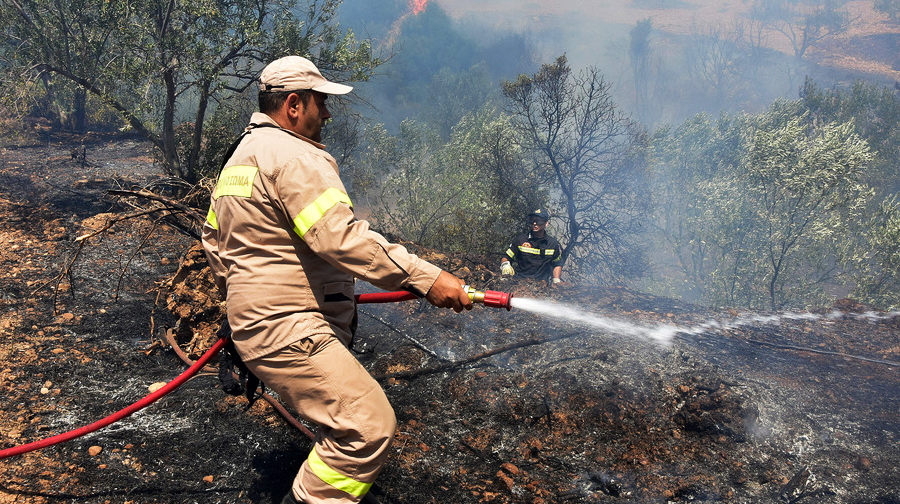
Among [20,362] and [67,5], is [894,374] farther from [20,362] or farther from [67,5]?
[67,5]

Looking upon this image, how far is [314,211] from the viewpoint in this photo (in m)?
2.03

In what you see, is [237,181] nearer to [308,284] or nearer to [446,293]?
[308,284]

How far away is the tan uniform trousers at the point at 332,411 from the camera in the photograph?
2.10m

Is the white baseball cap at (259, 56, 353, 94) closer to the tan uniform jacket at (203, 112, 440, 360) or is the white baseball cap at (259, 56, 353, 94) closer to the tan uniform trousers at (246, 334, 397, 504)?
the tan uniform jacket at (203, 112, 440, 360)

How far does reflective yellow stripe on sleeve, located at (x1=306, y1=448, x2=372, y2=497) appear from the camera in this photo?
214cm

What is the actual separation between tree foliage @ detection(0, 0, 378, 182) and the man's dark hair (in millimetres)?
6962

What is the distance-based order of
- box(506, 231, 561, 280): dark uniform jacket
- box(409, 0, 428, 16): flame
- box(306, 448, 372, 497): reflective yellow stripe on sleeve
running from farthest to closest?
1. box(409, 0, 428, 16): flame
2. box(506, 231, 561, 280): dark uniform jacket
3. box(306, 448, 372, 497): reflective yellow stripe on sleeve

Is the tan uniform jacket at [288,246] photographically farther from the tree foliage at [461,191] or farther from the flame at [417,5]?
the flame at [417,5]

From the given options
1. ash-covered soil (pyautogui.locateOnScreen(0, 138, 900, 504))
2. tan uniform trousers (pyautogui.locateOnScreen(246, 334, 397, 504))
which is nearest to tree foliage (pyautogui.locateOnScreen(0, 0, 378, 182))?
ash-covered soil (pyautogui.locateOnScreen(0, 138, 900, 504))

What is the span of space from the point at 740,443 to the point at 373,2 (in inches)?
2912

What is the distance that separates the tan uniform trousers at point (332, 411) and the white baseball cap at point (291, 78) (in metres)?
1.11

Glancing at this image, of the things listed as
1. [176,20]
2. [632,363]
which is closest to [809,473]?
[632,363]

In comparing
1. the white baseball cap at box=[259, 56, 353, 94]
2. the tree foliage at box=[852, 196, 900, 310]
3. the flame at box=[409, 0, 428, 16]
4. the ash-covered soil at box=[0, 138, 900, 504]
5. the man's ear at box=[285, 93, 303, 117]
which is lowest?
the tree foliage at box=[852, 196, 900, 310]

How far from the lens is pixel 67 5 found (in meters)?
9.21
